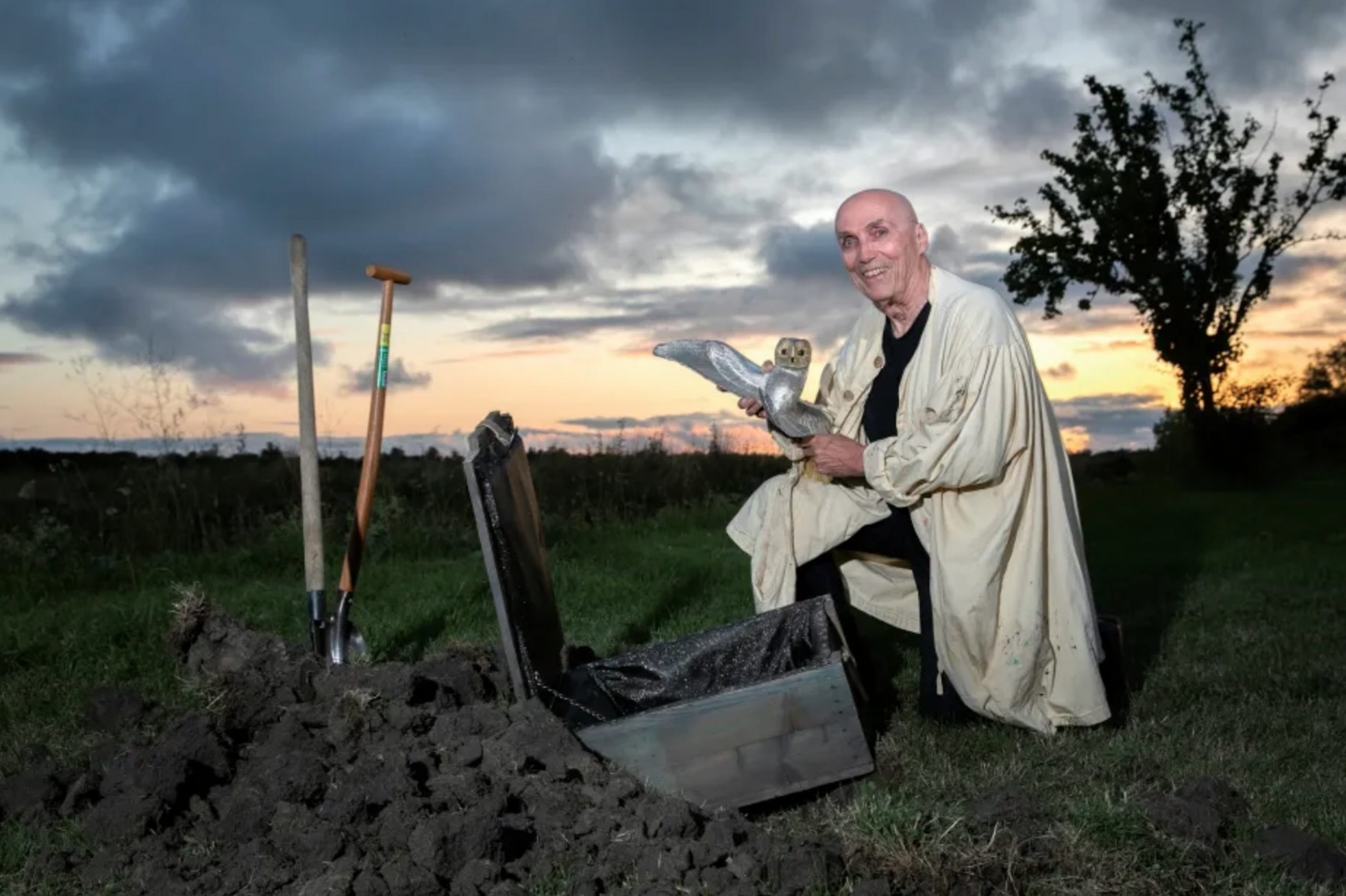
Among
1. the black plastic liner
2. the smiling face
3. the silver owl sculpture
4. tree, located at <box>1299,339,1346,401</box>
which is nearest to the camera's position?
the silver owl sculpture

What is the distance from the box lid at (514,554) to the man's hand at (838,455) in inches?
40.1

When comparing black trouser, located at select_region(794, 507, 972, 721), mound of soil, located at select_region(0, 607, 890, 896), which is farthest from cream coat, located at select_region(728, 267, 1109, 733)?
mound of soil, located at select_region(0, 607, 890, 896)

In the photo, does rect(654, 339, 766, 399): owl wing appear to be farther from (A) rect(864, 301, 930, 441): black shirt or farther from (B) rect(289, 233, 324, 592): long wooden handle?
(B) rect(289, 233, 324, 592): long wooden handle

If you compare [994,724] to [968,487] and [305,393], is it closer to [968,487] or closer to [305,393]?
[968,487]

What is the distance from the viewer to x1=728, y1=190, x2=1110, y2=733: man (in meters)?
4.52

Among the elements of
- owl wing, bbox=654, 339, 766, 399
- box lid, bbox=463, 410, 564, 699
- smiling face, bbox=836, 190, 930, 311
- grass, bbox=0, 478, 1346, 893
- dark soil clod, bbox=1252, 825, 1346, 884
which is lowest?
dark soil clod, bbox=1252, 825, 1346, 884

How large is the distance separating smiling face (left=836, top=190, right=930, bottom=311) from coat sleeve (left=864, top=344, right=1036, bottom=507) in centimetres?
40

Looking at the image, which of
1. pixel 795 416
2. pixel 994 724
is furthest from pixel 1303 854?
pixel 795 416

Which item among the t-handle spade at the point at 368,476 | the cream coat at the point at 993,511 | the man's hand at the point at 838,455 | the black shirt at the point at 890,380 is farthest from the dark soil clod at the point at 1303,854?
the t-handle spade at the point at 368,476

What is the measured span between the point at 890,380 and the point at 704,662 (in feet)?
4.03

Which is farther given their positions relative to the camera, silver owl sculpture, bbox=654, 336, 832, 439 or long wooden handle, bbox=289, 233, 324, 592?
long wooden handle, bbox=289, 233, 324, 592

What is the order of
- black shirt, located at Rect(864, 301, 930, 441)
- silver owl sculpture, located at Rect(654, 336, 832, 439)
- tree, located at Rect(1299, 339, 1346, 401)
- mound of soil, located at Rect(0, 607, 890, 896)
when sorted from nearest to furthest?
mound of soil, located at Rect(0, 607, 890, 896)
silver owl sculpture, located at Rect(654, 336, 832, 439)
black shirt, located at Rect(864, 301, 930, 441)
tree, located at Rect(1299, 339, 1346, 401)

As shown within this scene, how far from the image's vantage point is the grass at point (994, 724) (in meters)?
3.47

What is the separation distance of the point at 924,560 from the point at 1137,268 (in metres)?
18.3
